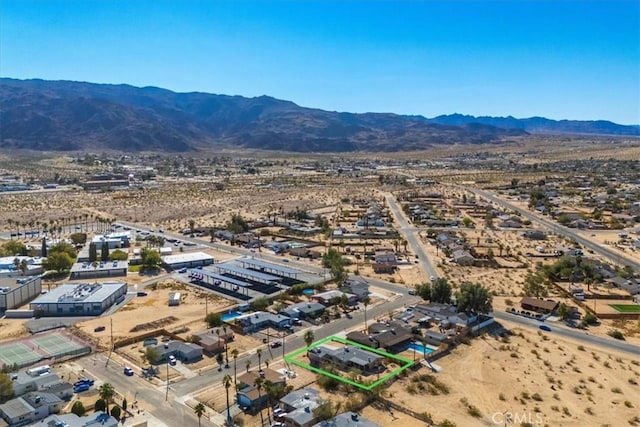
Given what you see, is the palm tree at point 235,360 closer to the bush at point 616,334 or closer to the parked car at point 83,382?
the parked car at point 83,382

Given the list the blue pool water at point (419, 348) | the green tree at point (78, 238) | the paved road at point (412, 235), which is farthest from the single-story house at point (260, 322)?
the green tree at point (78, 238)

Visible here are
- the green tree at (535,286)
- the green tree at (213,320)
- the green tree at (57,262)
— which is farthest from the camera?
the green tree at (57,262)

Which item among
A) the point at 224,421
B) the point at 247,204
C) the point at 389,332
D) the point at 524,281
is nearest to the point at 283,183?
the point at 247,204

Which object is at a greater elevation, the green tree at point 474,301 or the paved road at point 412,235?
the green tree at point 474,301

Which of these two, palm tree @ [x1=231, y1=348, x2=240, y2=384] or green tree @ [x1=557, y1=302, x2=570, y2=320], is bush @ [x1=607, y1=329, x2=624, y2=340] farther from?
palm tree @ [x1=231, y1=348, x2=240, y2=384]

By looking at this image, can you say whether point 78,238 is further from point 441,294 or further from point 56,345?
point 441,294

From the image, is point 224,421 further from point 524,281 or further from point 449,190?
point 449,190
